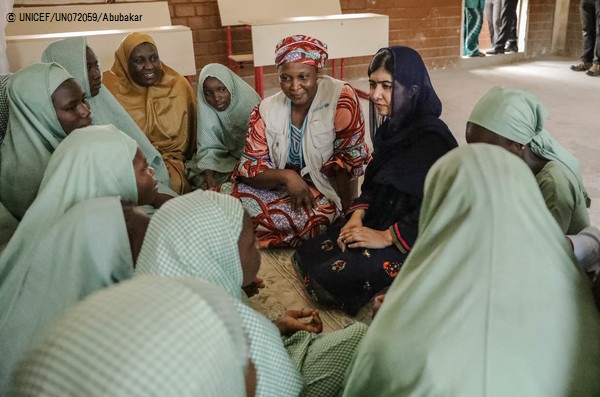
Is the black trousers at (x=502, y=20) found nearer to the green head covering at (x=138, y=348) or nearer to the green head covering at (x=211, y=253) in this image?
the green head covering at (x=211, y=253)

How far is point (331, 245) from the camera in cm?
264

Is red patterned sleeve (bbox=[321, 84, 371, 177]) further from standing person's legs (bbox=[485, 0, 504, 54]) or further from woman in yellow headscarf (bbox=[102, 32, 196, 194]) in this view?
standing person's legs (bbox=[485, 0, 504, 54])

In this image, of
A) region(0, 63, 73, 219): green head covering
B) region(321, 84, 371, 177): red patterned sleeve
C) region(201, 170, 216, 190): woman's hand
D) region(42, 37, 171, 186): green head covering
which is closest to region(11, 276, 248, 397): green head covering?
region(0, 63, 73, 219): green head covering

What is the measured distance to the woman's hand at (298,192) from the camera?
2.95 m

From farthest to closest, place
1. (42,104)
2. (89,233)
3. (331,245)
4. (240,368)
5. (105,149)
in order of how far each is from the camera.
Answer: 1. (331,245)
2. (42,104)
3. (105,149)
4. (89,233)
5. (240,368)

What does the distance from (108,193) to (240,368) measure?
1.17 m

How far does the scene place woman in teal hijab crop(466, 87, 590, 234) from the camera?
1.99m

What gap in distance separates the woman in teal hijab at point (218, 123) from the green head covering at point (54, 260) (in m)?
1.76

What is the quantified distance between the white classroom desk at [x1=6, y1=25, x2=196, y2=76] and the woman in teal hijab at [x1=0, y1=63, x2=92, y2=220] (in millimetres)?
1857

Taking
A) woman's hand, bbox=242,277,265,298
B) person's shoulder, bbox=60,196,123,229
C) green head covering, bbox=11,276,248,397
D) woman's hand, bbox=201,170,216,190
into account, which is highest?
green head covering, bbox=11,276,248,397

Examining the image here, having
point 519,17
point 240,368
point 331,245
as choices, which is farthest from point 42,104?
point 519,17

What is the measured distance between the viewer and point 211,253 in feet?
4.30

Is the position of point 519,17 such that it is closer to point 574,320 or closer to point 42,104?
point 42,104

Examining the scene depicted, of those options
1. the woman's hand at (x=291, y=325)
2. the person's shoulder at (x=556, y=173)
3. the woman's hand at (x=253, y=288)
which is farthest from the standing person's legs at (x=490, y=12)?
the woman's hand at (x=291, y=325)
